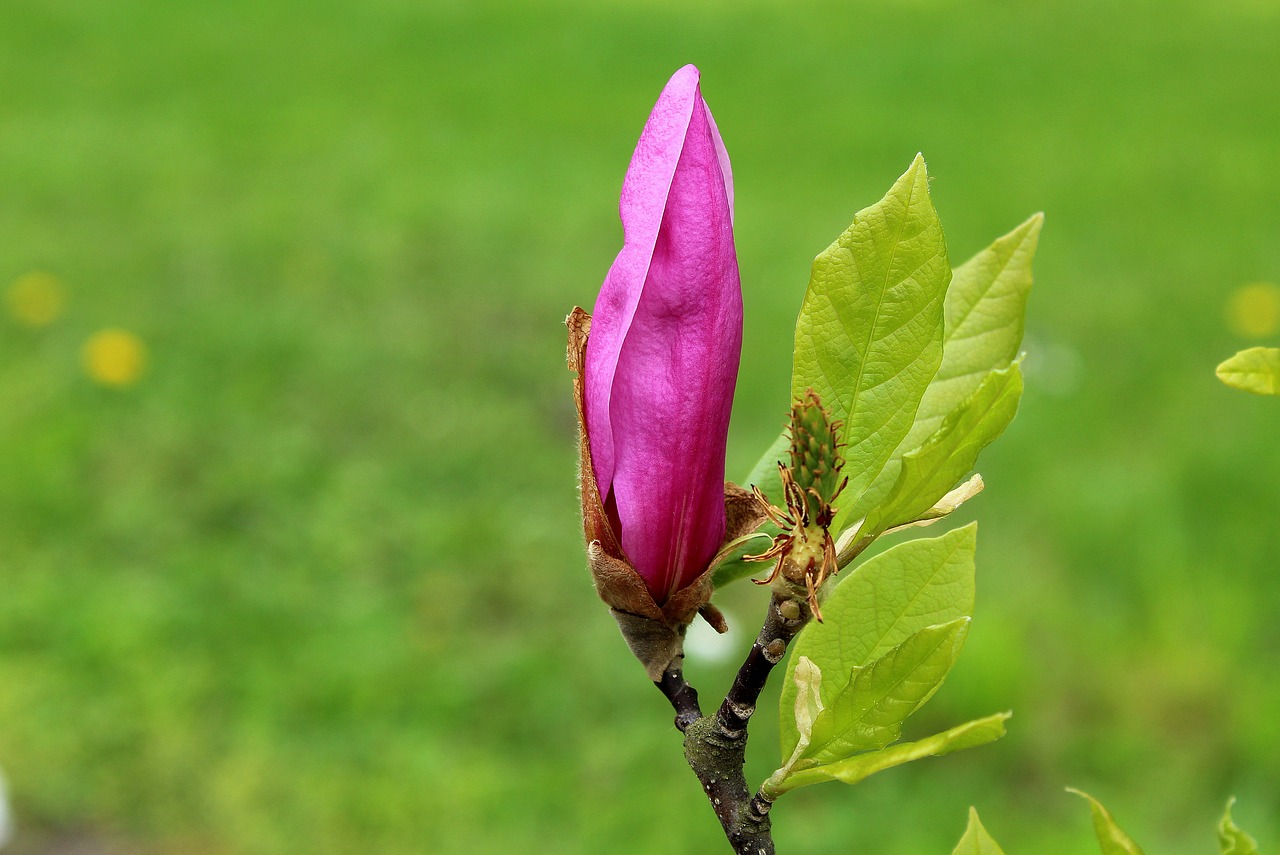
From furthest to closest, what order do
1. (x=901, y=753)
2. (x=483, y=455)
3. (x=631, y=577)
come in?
(x=483, y=455)
(x=631, y=577)
(x=901, y=753)

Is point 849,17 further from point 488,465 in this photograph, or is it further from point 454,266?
point 488,465

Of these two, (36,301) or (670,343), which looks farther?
(36,301)

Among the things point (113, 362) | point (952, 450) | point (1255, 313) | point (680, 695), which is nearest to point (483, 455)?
point (113, 362)

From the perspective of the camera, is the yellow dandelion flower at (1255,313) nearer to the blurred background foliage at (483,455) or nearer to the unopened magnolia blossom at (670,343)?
the blurred background foliage at (483,455)

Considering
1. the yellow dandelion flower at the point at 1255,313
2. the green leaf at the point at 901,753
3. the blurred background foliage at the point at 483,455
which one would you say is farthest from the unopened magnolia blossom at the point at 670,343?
the yellow dandelion flower at the point at 1255,313

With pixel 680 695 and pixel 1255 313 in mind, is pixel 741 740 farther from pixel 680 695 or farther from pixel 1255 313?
pixel 1255 313

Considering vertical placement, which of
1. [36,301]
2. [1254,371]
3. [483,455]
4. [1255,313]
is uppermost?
[36,301]

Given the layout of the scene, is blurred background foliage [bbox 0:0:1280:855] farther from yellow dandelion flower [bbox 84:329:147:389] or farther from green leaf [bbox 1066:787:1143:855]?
green leaf [bbox 1066:787:1143:855]
